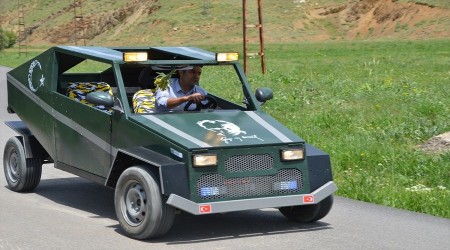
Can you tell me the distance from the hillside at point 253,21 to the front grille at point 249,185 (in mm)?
69994

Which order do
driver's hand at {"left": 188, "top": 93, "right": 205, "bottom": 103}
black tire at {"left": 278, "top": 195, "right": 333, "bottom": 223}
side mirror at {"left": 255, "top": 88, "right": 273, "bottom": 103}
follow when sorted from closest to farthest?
black tire at {"left": 278, "top": 195, "right": 333, "bottom": 223}, driver's hand at {"left": 188, "top": 93, "right": 205, "bottom": 103}, side mirror at {"left": 255, "top": 88, "right": 273, "bottom": 103}

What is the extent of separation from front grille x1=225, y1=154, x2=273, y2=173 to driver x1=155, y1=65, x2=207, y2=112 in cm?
122

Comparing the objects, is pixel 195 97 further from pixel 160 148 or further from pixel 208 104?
pixel 160 148

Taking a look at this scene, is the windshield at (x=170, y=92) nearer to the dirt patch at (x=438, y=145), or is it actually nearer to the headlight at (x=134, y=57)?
the headlight at (x=134, y=57)

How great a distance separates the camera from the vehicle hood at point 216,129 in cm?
802

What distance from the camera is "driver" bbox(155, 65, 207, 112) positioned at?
9.09m

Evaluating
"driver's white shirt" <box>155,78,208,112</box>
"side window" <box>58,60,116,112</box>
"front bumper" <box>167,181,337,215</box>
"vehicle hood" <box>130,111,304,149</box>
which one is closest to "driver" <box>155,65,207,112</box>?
"driver's white shirt" <box>155,78,208,112</box>

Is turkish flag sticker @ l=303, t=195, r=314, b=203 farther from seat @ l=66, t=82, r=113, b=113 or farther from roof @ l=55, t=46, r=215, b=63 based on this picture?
seat @ l=66, t=82, r=113, b=113

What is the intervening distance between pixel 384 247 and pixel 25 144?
14.8 ft

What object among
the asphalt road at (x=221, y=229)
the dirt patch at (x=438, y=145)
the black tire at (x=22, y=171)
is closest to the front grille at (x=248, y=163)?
the asphalt road at (x=221, y=229)

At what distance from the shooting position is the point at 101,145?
29.2ft

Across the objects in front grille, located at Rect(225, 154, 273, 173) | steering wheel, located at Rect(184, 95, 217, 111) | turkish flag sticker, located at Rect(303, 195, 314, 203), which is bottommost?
turkish flag sticker, located at Rect(303, 195, 314, 203)

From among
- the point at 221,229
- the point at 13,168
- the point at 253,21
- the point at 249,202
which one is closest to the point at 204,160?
the point at 249,202

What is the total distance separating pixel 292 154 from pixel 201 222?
125 centimetres
